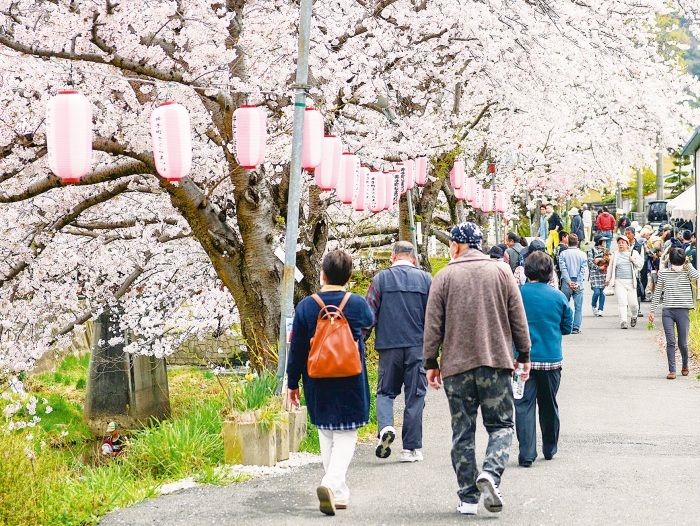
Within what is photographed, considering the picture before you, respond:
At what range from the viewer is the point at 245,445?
7781 mm

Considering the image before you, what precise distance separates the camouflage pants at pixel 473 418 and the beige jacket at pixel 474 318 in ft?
0.32

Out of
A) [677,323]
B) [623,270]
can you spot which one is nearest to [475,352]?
[677,323]

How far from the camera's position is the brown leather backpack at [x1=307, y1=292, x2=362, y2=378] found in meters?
6.18

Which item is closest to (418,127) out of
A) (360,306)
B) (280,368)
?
(280,368)

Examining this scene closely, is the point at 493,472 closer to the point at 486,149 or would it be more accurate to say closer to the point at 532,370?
the point at 532,370

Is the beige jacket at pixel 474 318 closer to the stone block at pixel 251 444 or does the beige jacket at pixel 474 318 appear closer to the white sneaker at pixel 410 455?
the white sneaker at pixel 410 455

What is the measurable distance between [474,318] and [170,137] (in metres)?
3.50

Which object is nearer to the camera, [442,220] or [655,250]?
[655,250]

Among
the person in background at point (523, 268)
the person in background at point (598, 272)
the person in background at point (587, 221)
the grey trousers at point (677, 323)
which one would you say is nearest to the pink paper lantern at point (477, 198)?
the person in background at point (598, 272)

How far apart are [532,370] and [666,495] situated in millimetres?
1509

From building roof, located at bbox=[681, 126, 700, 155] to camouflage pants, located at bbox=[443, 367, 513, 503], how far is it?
53.5 feet

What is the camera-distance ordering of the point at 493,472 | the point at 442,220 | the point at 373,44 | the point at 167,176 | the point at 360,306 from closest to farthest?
the point at 493,472, the point at 360,306, the point at 167,176, the point at 373,44, the point at 442,220

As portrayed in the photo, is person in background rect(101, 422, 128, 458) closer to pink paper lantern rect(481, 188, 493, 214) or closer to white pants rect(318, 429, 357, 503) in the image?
white pants rect(318, 429, 357, 503)

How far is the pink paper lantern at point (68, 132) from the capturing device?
729 cm
